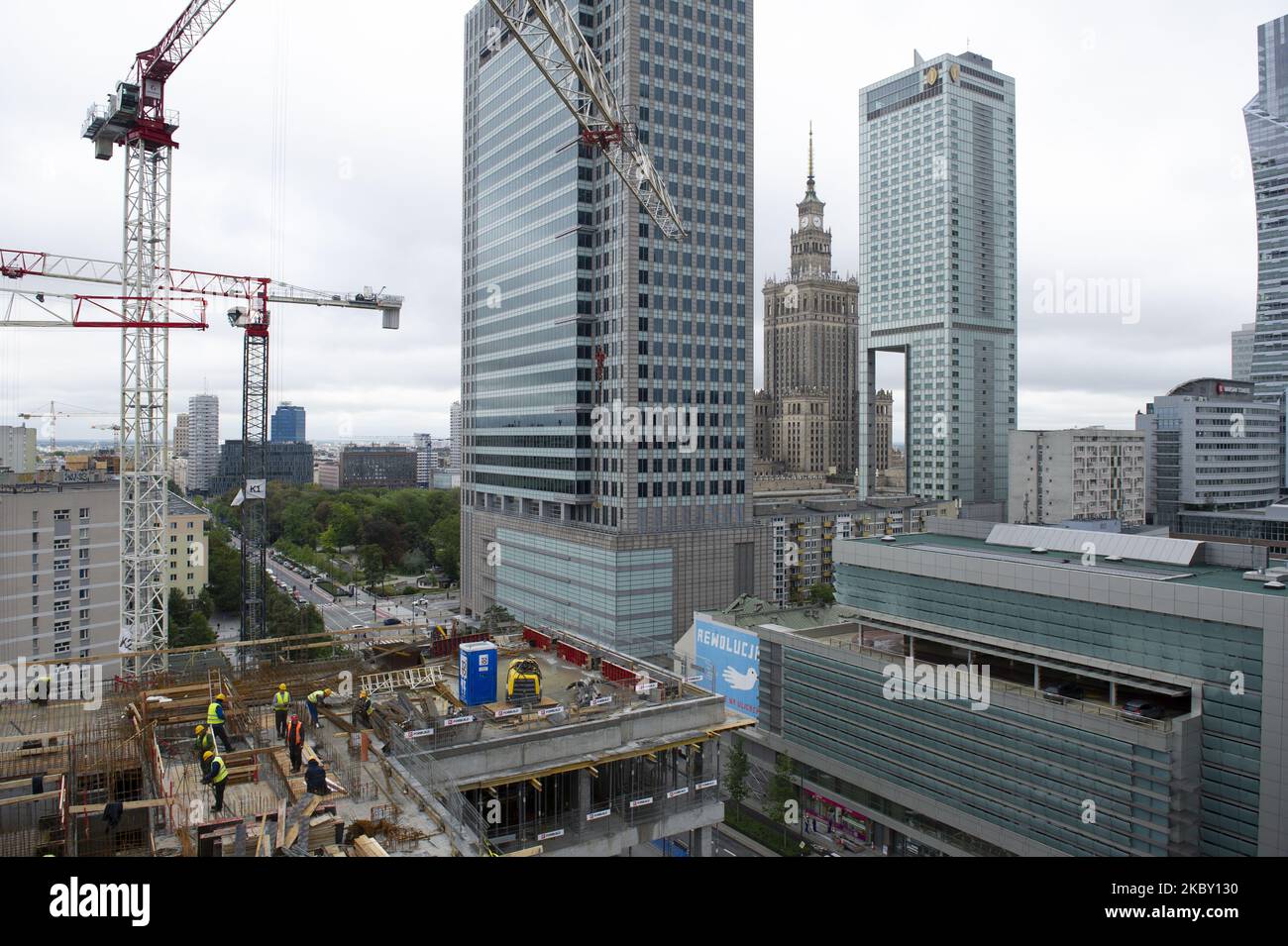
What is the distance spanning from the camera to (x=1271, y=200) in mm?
114188

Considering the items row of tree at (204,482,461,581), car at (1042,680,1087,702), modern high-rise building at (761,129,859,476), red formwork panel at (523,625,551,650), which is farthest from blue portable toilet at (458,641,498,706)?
modern high-rise building at (761,129,859,476)

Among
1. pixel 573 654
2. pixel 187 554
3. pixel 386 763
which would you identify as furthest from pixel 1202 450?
pixel 187 554

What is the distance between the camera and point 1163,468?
97.1m

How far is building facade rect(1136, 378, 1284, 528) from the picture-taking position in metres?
96.0

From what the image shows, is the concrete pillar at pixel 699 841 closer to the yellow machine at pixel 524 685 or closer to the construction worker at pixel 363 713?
the yellow machine at pixel 524 685

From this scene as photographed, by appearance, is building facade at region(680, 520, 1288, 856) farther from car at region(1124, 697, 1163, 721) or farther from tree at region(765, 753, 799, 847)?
tree at region(765, 753, 799, 847)

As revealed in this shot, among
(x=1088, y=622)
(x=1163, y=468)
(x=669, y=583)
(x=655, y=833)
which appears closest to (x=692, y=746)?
(x=655, y=833)

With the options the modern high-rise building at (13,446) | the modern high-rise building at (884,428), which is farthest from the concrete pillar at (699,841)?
the modern high-rise building at (884,428)

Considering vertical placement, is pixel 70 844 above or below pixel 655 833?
above

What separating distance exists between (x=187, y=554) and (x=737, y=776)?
62.2 metres

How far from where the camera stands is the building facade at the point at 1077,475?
268ft

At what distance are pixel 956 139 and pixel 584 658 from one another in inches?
3952

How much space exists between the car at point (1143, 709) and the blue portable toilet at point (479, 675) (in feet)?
72.4
